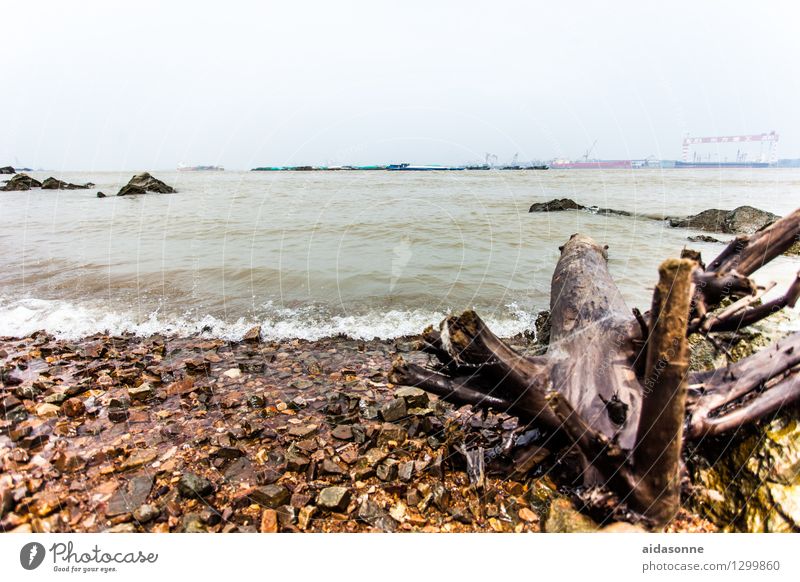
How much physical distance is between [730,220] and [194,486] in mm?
19408

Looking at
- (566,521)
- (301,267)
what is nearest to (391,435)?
(566,521)

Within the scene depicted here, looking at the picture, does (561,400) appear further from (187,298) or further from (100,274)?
(100,274)

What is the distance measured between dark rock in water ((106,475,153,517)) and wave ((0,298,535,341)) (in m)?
3.42

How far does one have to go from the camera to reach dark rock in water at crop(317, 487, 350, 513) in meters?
2.79

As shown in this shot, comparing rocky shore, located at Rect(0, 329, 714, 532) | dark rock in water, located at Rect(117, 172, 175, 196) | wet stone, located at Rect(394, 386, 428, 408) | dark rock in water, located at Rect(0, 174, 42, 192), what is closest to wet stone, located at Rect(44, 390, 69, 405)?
rocky shore, located at Rect(0, 329, 714, 532)

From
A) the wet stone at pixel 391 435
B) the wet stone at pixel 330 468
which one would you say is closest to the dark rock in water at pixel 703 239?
the wet stone at pixel 391 435

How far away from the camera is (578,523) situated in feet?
8.34

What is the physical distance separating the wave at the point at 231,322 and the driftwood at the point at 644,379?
3.90 meters

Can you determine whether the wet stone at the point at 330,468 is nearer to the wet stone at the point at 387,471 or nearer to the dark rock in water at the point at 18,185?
the wet stone at the point at 387,471

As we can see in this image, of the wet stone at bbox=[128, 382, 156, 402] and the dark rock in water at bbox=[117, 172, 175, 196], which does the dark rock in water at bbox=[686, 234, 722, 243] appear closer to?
the wet stone at bbox=[128, 382, 156, 402]

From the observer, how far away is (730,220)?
1566 cm

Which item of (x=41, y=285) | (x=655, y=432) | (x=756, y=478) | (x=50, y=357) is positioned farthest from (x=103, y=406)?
(x=41, y=285)

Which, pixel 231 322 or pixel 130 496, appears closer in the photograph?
pixel 130 496

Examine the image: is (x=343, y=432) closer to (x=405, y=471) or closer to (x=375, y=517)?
(x=405, y=471)
